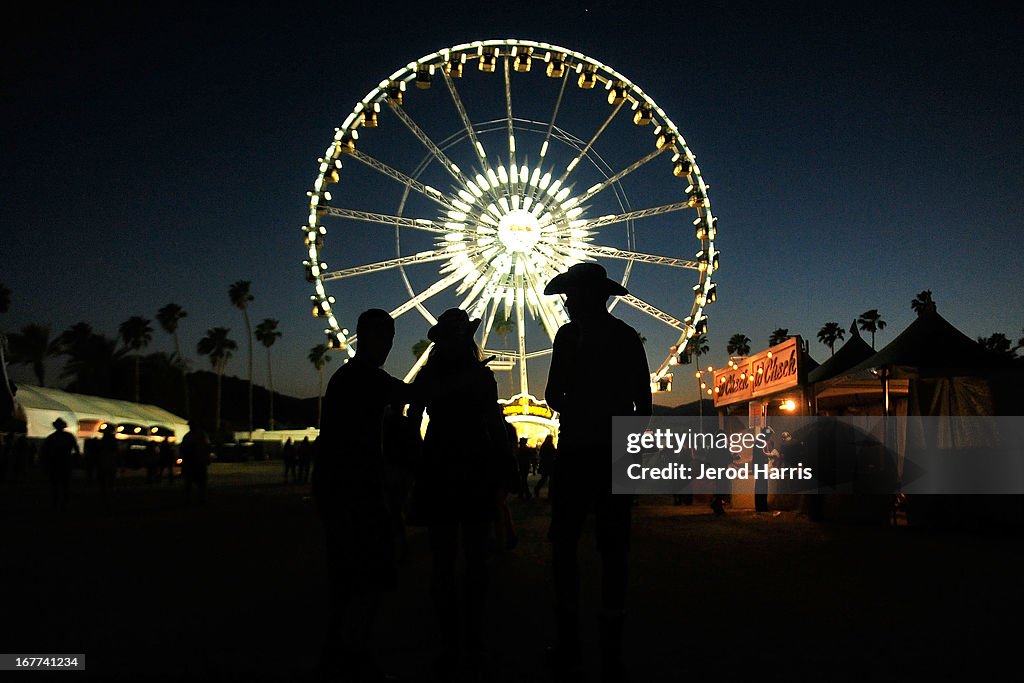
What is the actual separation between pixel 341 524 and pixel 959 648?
10.4ft

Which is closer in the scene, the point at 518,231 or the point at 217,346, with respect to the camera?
the point at 518,231

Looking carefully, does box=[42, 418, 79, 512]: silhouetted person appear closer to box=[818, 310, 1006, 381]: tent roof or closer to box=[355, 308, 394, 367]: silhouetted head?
box=[355, 308, 394, 367]: silhouetted head

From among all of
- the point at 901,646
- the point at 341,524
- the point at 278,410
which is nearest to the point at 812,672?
the point at 901,646

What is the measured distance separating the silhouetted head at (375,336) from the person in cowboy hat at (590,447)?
2.73 ft

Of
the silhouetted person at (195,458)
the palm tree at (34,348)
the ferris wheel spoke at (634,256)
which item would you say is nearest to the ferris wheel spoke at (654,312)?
the ferris wheel spoke at (634,256)

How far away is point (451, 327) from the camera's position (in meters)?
3.99

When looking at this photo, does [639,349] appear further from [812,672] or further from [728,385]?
[728,385]

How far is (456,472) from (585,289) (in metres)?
1.12

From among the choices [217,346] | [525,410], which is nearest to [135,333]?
[217,346]

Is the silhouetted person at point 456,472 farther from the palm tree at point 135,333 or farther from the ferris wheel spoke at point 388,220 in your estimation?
the palm tree at point 135,333

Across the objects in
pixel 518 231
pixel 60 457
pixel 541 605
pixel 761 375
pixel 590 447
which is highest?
pixel 518 231

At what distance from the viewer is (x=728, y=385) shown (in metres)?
17.9

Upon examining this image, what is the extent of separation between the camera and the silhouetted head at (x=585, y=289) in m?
4.00

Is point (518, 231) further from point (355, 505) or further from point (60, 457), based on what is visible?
point (355, 505)
